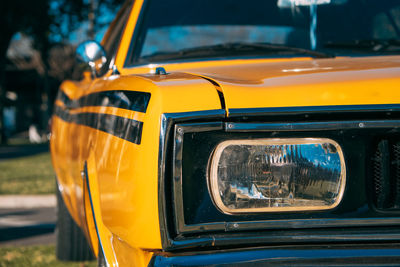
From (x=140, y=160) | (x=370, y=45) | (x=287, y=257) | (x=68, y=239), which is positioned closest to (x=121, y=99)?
(x=140, y=160)

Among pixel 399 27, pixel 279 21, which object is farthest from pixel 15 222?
pixel 399 27

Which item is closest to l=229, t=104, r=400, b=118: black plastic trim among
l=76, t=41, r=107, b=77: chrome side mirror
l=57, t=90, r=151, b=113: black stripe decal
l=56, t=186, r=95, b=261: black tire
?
l=57, t=90, r=151, b=113: black stripe decal

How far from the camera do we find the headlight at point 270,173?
141 centimetres

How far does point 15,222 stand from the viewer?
5.22 m

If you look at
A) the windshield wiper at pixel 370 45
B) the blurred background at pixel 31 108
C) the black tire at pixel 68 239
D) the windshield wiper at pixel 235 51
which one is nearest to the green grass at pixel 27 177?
the blurred background at pixel 31 108

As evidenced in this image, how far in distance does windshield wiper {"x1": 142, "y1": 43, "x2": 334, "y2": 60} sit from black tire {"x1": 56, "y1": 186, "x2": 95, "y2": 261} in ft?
4.79

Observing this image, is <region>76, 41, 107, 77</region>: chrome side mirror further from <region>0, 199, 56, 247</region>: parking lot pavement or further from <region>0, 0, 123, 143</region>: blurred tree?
<region>0, 0, 123, 143</region>: blurred tree

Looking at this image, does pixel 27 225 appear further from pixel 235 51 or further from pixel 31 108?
pixel 31 108

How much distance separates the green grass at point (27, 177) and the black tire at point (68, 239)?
11.0 feet

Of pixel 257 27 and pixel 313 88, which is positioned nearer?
pixel 313 88

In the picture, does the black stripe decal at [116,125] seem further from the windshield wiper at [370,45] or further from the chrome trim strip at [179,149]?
the windshield wiper at [370,45]

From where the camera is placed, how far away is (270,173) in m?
1.41

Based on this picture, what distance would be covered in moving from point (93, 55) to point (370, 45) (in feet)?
4.29

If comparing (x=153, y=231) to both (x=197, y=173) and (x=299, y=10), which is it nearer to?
(x=197, y=173)
